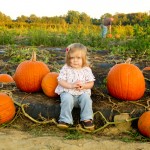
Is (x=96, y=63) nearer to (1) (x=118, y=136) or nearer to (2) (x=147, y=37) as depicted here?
(2) (x=147, y=37)

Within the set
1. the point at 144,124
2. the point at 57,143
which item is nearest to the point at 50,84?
the point at 57,143

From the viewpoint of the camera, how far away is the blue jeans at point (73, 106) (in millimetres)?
3998

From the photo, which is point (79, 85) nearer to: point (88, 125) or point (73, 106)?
point (73, 106)

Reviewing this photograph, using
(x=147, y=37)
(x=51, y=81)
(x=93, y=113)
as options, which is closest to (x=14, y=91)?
(x=51, y=81)

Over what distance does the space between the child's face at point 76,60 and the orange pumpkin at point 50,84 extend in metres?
0.32

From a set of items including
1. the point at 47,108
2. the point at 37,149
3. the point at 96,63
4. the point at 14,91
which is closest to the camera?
the point at 37,149

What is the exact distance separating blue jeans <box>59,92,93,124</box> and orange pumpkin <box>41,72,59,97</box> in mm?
281

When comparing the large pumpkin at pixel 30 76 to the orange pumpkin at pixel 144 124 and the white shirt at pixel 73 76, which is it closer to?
the white shirt at pixel 73 76

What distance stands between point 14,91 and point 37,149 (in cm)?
166

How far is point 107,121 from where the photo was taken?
4.09 m

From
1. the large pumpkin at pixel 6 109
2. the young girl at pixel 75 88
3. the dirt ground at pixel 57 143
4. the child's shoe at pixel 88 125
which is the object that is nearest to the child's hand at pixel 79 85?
the young girl at pixel 75 88

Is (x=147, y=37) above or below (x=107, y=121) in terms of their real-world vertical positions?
above

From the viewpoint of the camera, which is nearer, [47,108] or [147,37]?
[47,108]

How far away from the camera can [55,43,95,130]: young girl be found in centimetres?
400
